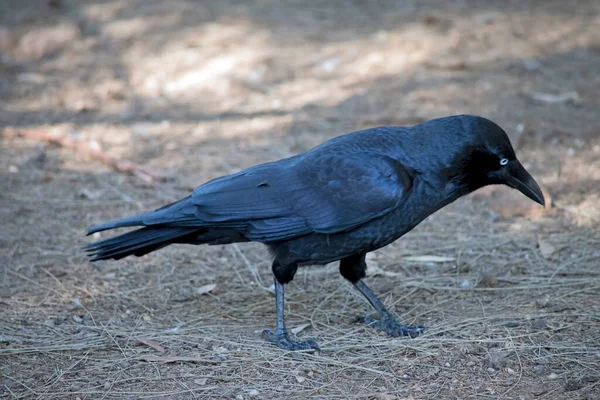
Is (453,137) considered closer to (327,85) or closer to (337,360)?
(337,360)

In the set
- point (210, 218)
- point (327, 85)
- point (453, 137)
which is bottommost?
point (327, 85)

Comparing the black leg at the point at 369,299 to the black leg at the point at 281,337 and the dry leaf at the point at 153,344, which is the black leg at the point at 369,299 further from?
the dry leaf at the point at 153,344

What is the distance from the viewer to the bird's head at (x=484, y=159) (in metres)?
3.99

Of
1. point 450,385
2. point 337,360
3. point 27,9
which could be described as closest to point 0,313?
point 337,360

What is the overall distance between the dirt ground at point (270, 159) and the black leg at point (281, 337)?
0.08 m

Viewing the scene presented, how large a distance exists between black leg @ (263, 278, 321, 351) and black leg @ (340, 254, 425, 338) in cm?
44

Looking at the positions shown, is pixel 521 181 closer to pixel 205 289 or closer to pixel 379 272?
pixel 379 272

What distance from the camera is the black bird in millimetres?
3918

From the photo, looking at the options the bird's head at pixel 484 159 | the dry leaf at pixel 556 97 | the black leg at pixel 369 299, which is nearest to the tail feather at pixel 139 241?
the black leg at pixel 369 299

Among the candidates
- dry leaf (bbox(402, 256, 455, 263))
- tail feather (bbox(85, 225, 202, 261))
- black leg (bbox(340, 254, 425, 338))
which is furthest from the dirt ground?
tail feather (bbox(85, 225, 202, 261))

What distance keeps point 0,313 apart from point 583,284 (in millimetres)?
3464

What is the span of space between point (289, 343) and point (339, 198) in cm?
83

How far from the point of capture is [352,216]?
12.8 feet

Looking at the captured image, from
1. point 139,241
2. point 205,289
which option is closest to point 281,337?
point 205,289
